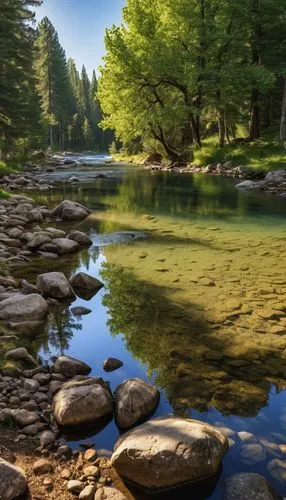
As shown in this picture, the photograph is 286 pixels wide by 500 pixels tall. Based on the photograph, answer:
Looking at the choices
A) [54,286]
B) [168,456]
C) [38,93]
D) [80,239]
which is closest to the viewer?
[168,456]

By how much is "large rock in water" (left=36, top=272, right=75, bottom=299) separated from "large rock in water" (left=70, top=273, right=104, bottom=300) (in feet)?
1.12

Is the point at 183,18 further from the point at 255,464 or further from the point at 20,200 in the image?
the point at 255,464

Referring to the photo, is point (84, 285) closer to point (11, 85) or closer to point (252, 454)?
point (252, 454)

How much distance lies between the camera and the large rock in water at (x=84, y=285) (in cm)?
764

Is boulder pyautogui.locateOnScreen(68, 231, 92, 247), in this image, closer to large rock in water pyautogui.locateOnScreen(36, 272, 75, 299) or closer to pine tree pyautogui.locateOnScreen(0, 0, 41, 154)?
large rock in water pyautogui.locateOnScreen(36, 272, 75, 299)

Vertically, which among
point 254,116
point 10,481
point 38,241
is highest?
point 254,116

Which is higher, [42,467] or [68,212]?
[68,212]

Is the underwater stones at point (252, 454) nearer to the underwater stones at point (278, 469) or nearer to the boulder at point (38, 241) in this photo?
the underwater stones at point (278, 469)

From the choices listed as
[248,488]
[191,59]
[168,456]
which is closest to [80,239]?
[168,456]

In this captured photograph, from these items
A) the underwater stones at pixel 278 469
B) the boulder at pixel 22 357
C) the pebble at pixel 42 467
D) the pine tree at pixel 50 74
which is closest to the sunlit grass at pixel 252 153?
the boulder at pixel 22 357

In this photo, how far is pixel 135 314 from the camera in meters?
6.55

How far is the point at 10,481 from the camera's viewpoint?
3.02 m

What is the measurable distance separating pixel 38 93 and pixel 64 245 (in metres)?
48.9

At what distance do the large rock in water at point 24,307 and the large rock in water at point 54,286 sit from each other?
66cm
